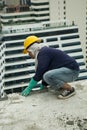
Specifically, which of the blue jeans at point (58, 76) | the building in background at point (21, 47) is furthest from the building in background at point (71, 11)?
the blue jeans at point (58, 76)

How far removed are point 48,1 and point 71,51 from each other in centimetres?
1410

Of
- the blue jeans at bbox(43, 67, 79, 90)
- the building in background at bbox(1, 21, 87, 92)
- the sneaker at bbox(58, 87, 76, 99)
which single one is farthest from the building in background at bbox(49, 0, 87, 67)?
the sneaker at bbox(58, 87, 76, 99)

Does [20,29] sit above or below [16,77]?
above

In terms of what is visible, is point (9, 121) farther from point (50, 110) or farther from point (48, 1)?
point (48, 1)

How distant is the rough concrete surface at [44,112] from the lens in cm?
577

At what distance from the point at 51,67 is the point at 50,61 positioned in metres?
0.15

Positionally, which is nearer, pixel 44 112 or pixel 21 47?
pixel 44 112

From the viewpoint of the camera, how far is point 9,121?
5.96 metres

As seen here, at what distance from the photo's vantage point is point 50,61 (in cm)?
671

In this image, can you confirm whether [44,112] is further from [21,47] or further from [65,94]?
[21,47]

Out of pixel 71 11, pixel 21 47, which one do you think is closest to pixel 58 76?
pixel 21 47

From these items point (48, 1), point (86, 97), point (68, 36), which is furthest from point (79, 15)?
point (86, 97)

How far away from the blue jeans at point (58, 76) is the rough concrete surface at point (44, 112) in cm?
27

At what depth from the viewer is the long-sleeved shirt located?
21.6ft
